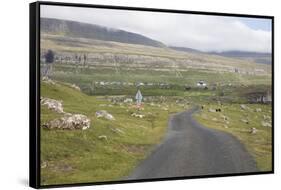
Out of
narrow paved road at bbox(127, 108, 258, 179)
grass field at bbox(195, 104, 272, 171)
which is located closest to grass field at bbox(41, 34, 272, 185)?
grass field at bbox(195, 104, 272, 171)

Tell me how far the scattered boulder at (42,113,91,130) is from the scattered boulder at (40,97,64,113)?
0.11m

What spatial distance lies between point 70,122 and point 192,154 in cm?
177

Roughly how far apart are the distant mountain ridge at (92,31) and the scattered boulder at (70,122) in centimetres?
99

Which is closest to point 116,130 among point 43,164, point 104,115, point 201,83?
point 104,115

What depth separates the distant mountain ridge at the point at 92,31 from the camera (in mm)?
7922

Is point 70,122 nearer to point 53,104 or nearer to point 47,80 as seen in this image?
point 53,104

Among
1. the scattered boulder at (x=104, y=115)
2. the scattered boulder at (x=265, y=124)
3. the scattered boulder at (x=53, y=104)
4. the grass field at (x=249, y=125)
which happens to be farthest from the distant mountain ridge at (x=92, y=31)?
the scattered boulder at (x=265, y=124)

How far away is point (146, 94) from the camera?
8.54 meters

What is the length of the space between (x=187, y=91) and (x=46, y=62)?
201 centimetres

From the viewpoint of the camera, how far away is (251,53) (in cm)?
944

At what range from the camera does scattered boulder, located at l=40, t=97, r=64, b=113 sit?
25.6 ft

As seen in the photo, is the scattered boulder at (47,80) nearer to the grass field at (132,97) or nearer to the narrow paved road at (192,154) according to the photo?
the grass field at (132,97)

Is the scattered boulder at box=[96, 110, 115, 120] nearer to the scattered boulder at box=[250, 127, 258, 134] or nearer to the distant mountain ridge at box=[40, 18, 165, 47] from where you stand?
the distant mountain ridge at box=[40, 18, 165, 47]

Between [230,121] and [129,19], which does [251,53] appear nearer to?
[230,121]
